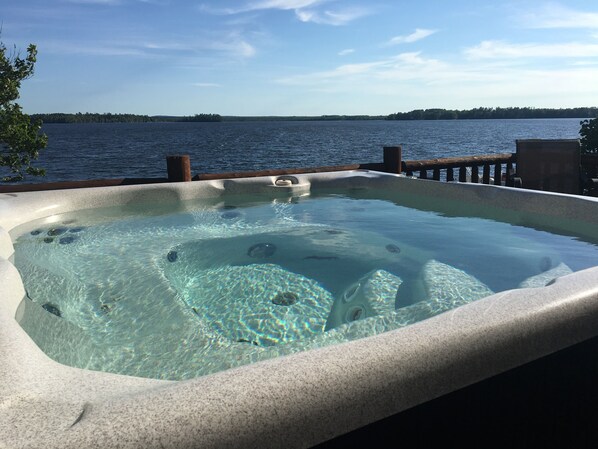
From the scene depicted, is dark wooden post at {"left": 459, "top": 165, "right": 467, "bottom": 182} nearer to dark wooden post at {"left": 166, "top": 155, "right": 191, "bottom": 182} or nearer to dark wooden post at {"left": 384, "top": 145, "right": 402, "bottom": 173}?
dark wooden post at {"left": 384, "top": 145, "right": 402, "bottom": 173}

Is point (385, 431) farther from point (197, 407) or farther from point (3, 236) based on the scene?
point (3, 236)

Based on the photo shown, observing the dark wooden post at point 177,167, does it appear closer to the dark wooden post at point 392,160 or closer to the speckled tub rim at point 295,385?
the dark wooden post at point 392,160

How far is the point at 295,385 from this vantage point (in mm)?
1008

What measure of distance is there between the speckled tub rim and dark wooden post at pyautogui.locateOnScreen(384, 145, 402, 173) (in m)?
4.15

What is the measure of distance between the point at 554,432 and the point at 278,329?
3.89ft

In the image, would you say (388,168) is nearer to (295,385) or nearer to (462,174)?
(462,174)

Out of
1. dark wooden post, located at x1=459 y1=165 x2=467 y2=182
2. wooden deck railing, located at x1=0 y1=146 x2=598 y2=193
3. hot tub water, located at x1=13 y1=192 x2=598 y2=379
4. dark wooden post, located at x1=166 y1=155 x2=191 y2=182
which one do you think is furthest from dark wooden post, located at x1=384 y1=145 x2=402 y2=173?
dark wooden post, located at x1=166 y1=155 x2=191 y2=182

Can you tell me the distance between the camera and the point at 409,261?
317cm

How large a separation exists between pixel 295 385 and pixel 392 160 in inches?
194

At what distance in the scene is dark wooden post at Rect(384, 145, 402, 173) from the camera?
5629mm

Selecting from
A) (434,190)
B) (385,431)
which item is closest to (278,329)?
(385,431)

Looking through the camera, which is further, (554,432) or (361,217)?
(361,217)

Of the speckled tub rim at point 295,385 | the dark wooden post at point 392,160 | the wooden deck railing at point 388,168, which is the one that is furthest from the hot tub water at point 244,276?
the dark wooden post at point 392,160

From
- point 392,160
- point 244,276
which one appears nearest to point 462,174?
point 392,160
